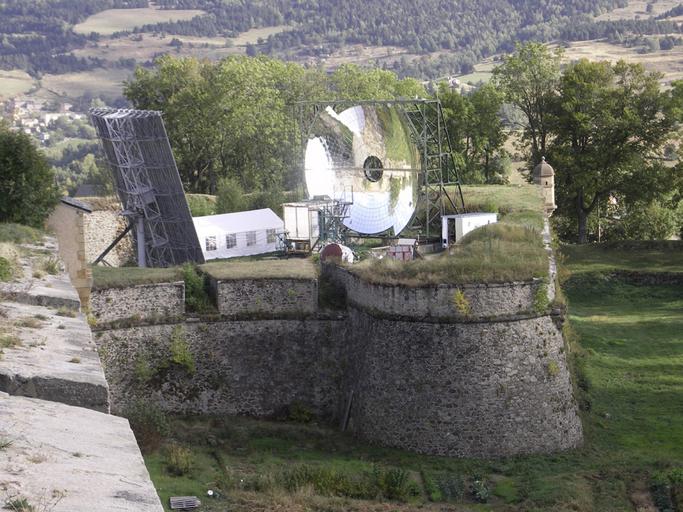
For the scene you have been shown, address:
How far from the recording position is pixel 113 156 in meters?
39.5

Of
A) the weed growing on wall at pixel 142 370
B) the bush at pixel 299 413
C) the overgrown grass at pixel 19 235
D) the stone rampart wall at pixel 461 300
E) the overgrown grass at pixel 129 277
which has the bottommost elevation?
the bush at pixel 299 413

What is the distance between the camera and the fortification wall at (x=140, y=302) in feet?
88.5

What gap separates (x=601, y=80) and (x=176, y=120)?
2433cm

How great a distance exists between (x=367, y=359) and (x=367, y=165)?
15525 millimetres

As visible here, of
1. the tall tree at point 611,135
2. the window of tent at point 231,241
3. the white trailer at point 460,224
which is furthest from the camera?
the tall tree at point 611,135

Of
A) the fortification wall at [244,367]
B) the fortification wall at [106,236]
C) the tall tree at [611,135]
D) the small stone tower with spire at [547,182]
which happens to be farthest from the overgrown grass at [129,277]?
the tall tree at [611,135]

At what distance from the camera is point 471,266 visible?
24750 millimetres

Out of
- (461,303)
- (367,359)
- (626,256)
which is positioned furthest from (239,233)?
(461,303)

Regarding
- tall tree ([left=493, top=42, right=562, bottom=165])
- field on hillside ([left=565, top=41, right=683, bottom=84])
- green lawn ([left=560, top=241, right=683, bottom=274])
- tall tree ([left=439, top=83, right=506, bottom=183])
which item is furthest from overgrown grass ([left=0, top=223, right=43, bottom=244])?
field on hillside ([left=565, top=41, right=683, bottom=84])

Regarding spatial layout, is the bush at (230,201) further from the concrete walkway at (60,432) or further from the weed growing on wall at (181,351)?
the concrete walkway at (60,432)

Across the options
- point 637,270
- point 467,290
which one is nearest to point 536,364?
point 467,290

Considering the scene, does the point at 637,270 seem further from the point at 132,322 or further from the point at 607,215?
the point at 132,322

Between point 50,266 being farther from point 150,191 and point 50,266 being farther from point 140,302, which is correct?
point 150,191

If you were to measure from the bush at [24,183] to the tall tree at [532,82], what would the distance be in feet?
112
